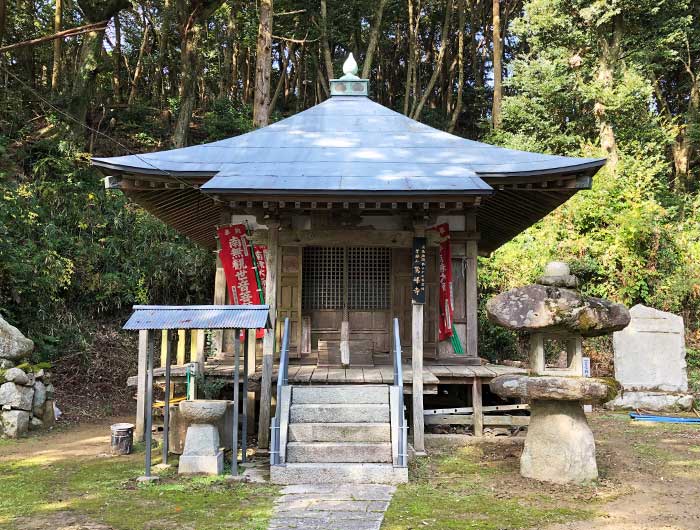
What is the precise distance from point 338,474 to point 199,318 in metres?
2.31

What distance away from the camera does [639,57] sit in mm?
16875

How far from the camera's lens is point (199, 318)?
6.57 meters

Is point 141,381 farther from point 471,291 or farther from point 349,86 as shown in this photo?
point 349,86

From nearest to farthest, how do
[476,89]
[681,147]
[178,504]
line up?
[178,504]
[681,147]
[476,89]

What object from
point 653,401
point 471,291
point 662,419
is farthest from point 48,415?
point 653,401

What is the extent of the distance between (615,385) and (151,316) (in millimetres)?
5214

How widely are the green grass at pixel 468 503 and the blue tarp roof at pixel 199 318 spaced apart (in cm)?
244

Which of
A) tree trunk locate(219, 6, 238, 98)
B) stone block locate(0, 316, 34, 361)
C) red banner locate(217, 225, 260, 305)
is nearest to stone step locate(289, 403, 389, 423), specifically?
red banner locate(217, 225, 260, 305)

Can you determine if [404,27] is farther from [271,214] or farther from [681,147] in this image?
[271,214]

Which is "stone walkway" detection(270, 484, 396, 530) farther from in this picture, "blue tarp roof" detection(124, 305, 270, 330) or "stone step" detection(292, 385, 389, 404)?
"blue tarp roof" detection(124, 305, 270, 330)

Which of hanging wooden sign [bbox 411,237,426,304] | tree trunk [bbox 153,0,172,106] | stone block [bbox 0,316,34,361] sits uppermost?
tree trunk [bbox 153,0,172,106]

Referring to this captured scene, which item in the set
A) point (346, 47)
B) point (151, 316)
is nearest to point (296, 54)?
point (346, 47)

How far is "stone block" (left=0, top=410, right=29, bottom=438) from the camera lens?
8977 mm

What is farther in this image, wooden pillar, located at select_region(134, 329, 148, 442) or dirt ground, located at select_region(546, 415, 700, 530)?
wooden pillar, located at select_region(134, 329, 148, 442)
